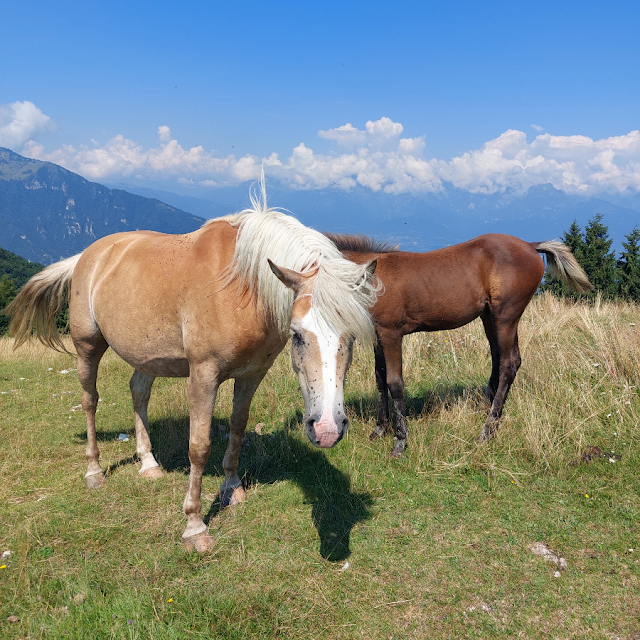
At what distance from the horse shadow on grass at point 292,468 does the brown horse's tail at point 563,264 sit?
12.1 ft

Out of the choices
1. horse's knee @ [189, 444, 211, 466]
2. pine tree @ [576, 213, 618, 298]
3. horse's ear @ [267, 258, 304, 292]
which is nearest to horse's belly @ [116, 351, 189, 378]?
horse's knee @ [189, 444, 211, 466]

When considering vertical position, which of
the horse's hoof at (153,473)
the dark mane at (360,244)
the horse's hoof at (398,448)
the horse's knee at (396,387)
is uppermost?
the dark mane at (360,244)

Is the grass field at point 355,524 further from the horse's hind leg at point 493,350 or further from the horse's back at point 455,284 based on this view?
the horse's back at point 455,284

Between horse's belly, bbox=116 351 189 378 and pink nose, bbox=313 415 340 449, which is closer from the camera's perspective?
pink nose, bbox=313 415 340 449

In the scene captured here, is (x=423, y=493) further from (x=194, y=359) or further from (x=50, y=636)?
(x=50, y=636)

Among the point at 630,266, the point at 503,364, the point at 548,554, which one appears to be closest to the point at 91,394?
the point at 548,554

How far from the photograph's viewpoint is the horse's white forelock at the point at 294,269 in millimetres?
2428

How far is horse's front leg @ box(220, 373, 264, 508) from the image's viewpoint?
12.4 ft

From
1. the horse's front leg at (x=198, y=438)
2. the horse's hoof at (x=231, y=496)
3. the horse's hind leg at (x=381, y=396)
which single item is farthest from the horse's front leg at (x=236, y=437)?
the horse's hind leg at (x=381, y=396)

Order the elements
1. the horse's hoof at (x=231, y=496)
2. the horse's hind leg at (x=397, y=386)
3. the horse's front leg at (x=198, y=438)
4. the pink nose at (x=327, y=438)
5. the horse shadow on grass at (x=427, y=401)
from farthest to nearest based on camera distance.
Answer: the horse shadow on grass at (x=427, y=401) < the horse's hind leg at (x=397, y=386) < the horse's hoof at (x=231, y=496) < the horse's front leg at (x=198, y=438) < the pink nose at (x=327, y=438)

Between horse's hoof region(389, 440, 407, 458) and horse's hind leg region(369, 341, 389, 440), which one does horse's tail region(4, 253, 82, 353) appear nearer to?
horse's hind leg region(369, 341, 389, 440)

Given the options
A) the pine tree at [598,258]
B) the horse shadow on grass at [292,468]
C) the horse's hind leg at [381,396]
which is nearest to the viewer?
the horse shadow on grass at [292,468]

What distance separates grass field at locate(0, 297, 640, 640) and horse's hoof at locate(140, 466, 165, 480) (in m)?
0.13

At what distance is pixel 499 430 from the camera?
468 centimetres
